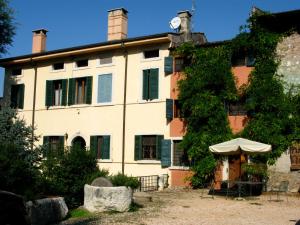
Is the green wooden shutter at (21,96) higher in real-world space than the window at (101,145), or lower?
higher

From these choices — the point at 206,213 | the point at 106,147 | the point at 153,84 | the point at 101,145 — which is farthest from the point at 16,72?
the point at 206,213

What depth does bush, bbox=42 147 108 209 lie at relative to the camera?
14.2 m

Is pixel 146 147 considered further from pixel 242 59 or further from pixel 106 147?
pixel 242 59

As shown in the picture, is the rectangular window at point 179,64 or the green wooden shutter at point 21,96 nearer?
the rectangular window at point 179,64

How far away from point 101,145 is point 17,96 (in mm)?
6977

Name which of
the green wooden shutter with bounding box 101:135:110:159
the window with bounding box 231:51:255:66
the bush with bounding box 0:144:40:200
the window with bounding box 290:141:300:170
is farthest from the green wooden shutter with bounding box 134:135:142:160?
the bush with bounding box 0:144:40:200

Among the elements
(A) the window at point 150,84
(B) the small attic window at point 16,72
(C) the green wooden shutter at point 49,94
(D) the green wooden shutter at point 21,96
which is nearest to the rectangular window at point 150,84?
(A) the window at point 150,84

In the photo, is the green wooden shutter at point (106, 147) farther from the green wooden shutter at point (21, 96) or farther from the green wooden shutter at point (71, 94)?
the green wooden shutter at point (21, 96)

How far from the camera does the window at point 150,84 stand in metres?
21.4

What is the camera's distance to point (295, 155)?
1747 centimetres

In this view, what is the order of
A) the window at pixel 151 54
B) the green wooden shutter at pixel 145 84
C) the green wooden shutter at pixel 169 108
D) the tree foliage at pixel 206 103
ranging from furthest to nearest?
the window at pixel 151 54 → the green wooden shutter at pixel 145 84 → the green wooden shutter at pixel 169 108 → the tree foliage at pixel 206 103

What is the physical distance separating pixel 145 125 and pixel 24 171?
10037 millimetres

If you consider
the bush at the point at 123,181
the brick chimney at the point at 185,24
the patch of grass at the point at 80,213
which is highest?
the brick chimney at the point at 185,24

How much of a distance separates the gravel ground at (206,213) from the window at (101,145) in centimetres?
757
